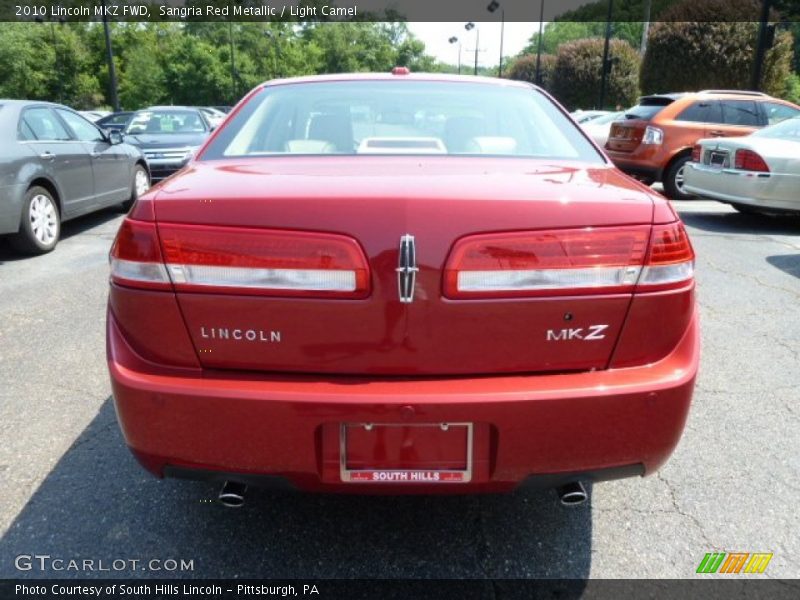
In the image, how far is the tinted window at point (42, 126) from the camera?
6345 mm

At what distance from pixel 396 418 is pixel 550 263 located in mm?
578

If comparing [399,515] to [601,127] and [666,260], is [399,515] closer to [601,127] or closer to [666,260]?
[666,260]

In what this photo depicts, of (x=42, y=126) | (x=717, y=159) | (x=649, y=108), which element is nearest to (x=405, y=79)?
(x=42, y=126)

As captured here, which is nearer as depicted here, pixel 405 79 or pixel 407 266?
pixel 407 266

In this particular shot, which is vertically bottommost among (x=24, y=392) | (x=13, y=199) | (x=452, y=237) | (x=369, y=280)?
(x=24, y=392)

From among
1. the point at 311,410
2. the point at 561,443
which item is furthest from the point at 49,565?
the point at 561,443

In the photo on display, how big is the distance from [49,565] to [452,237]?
1.70 metres

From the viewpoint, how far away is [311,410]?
1718 mm

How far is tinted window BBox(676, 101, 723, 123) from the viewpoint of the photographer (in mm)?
10047

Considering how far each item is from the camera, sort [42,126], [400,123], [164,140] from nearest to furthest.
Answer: [400,123]
[42,126]
[164,140]

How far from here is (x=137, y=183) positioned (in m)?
8.94

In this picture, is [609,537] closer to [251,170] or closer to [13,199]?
[251,170]

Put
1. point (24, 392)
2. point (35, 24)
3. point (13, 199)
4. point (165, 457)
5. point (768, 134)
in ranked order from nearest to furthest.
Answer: point (165, 457) < point (24, 392) < point (13, 199) < point (768, 134) < point (35, 24)

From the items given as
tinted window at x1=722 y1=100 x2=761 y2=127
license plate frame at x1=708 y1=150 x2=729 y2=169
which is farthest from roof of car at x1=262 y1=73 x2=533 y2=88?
tinted window at x1=722 y1=100 x2=761 y2=127
